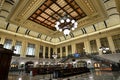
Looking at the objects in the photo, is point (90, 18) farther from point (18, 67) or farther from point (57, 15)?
point (18, 67)

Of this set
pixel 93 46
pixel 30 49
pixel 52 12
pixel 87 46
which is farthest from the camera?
pixel 30 49

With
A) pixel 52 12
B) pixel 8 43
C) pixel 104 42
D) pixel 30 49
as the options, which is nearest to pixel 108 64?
pixel 104 42

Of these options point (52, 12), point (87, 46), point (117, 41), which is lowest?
point (87, 46)

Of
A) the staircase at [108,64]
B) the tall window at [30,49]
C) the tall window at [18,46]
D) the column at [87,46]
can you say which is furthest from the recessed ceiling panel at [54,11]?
the staircase at [108,64]

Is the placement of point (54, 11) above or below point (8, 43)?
above

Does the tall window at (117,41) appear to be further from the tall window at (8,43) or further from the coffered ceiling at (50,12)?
the tall window at (8,43)

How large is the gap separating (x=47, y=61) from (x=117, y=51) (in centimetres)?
1334

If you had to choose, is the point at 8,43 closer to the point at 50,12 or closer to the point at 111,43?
the point at 50,12

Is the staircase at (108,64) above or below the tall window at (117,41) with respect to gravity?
below

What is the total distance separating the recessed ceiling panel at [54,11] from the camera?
979 cm

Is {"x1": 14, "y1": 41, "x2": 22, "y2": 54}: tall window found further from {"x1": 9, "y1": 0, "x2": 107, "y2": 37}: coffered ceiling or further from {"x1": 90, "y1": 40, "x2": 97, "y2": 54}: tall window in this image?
{"x1": 90, "y1": 40, "x2": 97, "y2": 54}: tall window

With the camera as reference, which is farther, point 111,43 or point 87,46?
point 87,46

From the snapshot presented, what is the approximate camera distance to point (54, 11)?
36.4 ft

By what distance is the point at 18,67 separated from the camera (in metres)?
14.4
